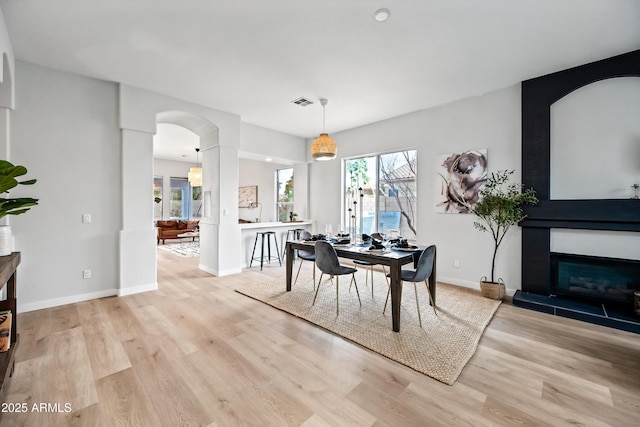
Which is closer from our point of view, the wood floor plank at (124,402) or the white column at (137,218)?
the wood floor plank at (124,402)

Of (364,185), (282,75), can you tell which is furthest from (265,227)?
(282,75)

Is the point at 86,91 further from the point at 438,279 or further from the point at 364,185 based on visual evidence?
the point at 438,279

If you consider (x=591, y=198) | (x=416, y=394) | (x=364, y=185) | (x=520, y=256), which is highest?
(x=364, y=185)

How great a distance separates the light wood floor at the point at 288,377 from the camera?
166 centimetres

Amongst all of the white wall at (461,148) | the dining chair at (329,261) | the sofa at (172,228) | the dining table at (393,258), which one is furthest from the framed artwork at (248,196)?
the dining chair at (329,261)

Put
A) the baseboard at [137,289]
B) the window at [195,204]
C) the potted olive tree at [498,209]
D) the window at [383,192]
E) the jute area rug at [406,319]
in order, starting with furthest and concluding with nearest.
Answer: the window at [195,204], the window at [383,192], the baseboard at [137,289], the potted olive tree at [498,209], the jute area rug at [406,319]

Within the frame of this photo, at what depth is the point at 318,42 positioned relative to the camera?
278 cm

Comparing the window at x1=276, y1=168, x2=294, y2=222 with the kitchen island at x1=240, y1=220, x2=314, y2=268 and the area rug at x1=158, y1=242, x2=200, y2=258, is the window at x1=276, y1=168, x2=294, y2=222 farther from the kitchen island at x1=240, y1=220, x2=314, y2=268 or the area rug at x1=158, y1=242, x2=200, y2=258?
the area rug at x1=158, y1=242, x2=200, y2=258

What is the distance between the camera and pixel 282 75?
3467mm

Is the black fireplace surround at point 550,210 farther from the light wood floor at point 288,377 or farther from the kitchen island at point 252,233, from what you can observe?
the kitchen island at point 252,233

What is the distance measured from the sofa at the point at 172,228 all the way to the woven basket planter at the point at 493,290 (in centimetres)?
807

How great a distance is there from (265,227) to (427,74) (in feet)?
13.1

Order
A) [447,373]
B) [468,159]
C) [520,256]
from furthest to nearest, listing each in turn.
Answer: [468,159]
[520,256]
[447,373]

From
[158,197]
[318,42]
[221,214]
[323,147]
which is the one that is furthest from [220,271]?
[158,197]
